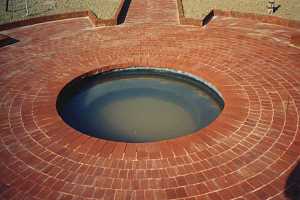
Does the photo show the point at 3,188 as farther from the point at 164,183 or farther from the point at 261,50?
the point at 261,50

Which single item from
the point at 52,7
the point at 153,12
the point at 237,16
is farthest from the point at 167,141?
the point at 52,7

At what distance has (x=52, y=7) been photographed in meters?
15.0

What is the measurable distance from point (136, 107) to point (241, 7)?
7.31m

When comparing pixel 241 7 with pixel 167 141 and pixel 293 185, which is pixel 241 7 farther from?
pixel 293 185

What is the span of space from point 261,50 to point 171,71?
2.82 meters

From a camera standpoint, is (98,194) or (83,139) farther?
(83,139)

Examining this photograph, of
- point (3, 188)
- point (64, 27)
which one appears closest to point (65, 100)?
point (3, 188)

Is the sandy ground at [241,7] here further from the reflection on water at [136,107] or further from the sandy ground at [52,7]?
the reflection on water at [136,107]

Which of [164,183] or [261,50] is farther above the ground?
[261,50]

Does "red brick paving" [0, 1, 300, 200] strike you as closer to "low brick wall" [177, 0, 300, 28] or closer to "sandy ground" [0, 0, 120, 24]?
"low brick wall" [177, 0, 300, 28]

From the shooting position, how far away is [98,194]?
5.45 meters

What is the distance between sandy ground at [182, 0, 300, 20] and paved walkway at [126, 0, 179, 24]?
0.52 meters

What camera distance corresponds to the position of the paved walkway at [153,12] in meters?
13.4

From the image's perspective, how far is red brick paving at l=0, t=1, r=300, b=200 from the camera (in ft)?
18.3
